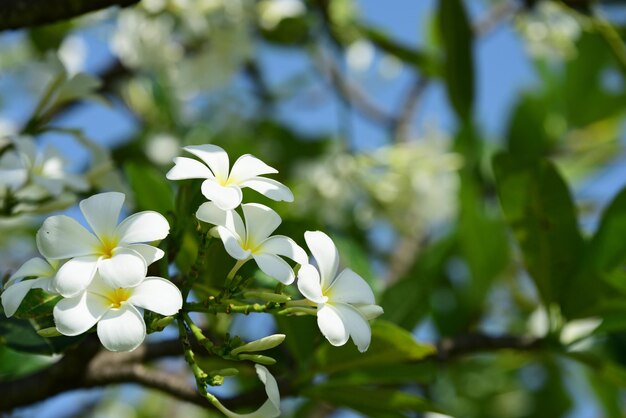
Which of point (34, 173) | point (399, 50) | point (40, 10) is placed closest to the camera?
point (40, 10)

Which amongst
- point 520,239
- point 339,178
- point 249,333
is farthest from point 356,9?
point 520,239

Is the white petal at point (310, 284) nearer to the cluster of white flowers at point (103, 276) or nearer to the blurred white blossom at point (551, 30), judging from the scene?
the cluster of white flowers at point (103, 276)

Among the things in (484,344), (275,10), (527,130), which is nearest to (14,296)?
(484,344)

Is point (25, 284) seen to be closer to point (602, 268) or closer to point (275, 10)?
point (602, 268)

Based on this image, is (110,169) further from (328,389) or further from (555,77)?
(555,77)

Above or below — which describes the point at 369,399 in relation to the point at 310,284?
below

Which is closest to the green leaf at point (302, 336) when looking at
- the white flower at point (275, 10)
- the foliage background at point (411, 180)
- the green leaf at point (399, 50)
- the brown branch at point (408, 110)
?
the foliage background at point (411, 180)
